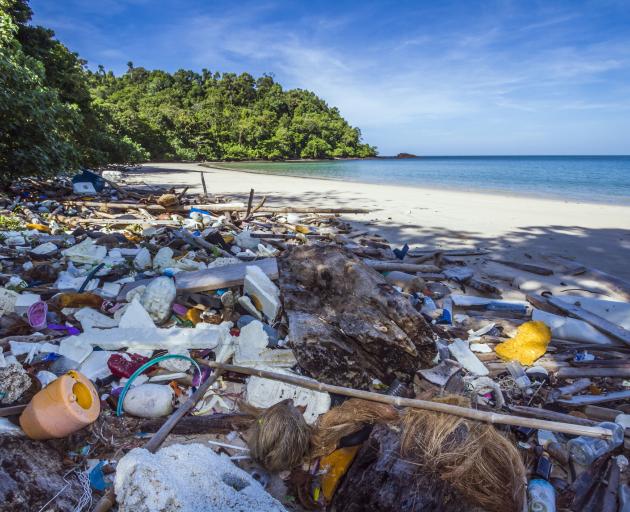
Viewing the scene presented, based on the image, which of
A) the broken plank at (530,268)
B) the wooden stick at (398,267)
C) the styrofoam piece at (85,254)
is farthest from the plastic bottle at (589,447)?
the styrofoam piece at (85,254)

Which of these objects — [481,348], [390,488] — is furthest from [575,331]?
[390,488]

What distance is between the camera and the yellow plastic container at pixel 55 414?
2.06 meters

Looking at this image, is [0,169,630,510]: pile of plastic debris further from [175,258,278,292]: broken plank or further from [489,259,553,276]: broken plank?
[489,259,553,276]: broken plank

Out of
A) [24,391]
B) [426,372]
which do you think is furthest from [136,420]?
[426,372]

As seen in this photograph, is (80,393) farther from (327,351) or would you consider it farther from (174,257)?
(174,257)

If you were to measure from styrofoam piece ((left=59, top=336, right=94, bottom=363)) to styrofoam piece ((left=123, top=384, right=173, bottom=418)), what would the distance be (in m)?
0.81

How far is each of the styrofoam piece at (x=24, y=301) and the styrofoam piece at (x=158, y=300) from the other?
3.97 feet

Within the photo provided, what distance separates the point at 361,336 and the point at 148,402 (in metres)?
1.68

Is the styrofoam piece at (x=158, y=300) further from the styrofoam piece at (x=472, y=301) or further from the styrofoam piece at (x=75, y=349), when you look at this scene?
the styrofoam piece at (x=472, y=301)

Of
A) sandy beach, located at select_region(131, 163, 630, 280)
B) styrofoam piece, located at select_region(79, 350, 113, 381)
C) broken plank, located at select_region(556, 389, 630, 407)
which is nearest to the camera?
broken plank, located at select_region(556, 389, 630, 407)

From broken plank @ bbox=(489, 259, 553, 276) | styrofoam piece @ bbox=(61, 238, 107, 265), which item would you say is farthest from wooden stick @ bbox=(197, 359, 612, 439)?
broken plank @ bbox=(489, 259, 553, 276)

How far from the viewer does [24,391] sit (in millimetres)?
2352

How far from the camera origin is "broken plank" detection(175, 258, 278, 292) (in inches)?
166

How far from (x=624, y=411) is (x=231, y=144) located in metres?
63.3
